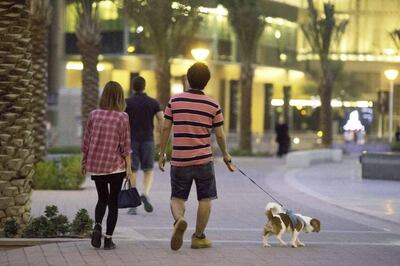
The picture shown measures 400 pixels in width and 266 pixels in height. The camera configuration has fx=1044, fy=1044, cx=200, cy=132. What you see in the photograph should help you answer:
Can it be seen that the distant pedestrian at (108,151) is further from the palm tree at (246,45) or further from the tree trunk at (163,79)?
the palm tree at (246,45)

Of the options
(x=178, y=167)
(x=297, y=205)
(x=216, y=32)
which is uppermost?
(x=216, y=32)

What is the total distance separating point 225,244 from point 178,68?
49.6 meters

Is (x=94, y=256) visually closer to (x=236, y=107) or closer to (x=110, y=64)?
(x=110, y=64)

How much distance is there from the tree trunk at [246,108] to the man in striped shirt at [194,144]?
105 feet

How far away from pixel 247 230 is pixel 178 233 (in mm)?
3022

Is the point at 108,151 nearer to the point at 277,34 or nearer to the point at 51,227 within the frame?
the point at 51,227

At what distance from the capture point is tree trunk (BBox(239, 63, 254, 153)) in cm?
4297

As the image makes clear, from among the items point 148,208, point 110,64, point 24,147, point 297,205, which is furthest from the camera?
point 110,64

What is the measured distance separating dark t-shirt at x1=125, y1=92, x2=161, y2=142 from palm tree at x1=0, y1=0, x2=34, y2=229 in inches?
115

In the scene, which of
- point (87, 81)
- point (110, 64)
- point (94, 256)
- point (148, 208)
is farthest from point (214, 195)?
A: point (110, 64)

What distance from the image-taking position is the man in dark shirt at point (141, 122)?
1448 cm

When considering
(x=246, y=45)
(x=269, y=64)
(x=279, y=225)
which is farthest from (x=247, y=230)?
(x=269, y=64)

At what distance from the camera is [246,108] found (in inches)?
1713

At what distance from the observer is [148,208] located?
48.5ft
